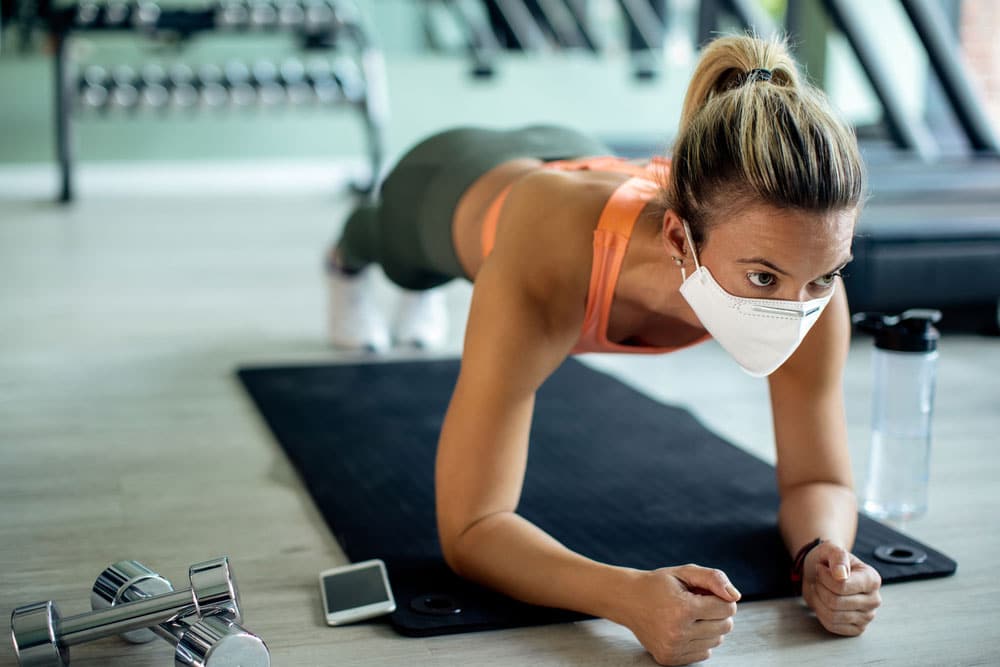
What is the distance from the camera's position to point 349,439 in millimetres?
2082

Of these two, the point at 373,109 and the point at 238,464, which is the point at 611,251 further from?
the point at 373,109

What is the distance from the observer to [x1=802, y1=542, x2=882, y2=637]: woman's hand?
1.29 meters

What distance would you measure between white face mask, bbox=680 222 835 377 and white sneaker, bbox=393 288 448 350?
157cm

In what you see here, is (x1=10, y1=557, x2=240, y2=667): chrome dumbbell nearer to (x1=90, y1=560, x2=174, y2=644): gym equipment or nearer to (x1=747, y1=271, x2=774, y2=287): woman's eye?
(x1=90, y1=560, x2=174, y2=644): gym equipment

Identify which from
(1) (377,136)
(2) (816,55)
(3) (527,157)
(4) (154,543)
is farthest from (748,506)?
(2) (816,55)

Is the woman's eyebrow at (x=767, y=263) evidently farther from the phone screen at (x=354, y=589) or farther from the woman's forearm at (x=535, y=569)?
the phone screen at (x=354, y=589)

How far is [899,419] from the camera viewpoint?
176 cm

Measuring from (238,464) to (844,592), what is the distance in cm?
110

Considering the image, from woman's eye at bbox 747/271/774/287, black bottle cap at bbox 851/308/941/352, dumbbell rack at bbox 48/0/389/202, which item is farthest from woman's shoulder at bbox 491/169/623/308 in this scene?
dumbbell rack at bbox 48/0/389/202

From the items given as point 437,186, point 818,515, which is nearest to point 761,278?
point 818,515

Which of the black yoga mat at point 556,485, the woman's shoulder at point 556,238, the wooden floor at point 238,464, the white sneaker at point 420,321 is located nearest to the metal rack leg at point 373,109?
the wooden floor at point 238,464

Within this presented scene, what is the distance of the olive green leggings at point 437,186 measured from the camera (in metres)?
1.91

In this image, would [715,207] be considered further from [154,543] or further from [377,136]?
[377,136]

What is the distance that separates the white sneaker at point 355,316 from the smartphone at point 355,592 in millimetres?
1349
